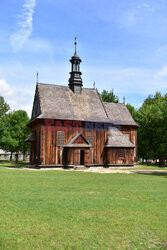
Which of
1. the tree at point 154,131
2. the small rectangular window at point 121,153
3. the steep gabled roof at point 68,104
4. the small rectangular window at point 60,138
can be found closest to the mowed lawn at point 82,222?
the small rectangular window at point 60,138

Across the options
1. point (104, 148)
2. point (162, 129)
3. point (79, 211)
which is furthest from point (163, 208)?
point (162, 129)

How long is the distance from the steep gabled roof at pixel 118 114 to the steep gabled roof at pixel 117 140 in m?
1.91

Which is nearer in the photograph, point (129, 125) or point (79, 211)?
point (79, 211)

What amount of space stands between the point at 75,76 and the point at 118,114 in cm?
876

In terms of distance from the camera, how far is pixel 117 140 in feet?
119

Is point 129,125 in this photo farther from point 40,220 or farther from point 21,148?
point 40,220

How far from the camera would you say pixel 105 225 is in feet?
23.3

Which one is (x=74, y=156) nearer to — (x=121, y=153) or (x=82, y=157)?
(x=82, y=157)

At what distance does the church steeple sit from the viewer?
123 feet

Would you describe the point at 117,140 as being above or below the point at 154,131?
below

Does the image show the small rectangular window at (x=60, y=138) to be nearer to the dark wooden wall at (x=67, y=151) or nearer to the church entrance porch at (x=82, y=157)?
the dark wooden wall at (x=67, y=151)

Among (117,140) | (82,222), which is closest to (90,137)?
(117,140)

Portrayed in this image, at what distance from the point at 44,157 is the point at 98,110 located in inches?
398

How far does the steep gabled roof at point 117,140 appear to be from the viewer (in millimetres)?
35656
